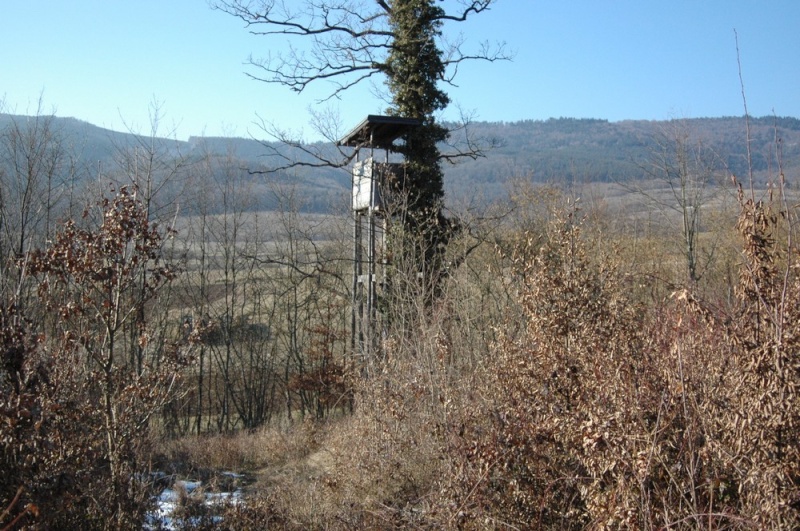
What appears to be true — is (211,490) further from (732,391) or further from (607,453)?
(732,391)

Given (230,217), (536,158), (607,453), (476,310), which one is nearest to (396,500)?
(607,453)

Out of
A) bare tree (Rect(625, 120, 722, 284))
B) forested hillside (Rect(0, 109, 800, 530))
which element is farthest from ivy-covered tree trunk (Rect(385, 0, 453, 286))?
bare tree (Rect(625, 120, 722, 284))

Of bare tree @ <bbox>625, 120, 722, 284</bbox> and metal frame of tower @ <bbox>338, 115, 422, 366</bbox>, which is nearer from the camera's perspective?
metal frame of tower @ <bbox>338, 115, 422, 366</bbox>

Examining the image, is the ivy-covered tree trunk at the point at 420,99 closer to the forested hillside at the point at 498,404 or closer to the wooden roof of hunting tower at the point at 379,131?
the wooden roof of hunting tower at the point at 379,131

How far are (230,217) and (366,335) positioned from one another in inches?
667

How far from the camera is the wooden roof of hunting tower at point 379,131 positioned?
16203 millimetres

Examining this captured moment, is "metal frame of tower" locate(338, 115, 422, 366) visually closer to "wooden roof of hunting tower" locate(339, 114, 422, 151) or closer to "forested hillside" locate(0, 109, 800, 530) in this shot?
"wooden roof of hunting tower" locate(339, 114, 422, 151)

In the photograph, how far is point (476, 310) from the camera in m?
13.7

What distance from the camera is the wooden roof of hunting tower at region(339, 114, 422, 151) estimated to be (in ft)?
→ 53.2

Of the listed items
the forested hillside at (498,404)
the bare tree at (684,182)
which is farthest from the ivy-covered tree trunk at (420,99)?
the bare tree at (684,182)

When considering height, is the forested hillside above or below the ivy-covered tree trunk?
below

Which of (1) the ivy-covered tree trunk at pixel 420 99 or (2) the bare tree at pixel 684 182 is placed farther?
(2) the bare tree at pixel 684 182

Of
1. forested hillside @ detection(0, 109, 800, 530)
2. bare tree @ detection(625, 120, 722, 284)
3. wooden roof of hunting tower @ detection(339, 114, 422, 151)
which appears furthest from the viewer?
bare tree @ detection(625, 120, 722, 284)

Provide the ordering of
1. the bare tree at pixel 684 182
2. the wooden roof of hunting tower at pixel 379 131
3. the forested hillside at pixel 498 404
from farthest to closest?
1. the bare tree at pixel 684 182
2. the wooden roof of hunting tower at pixel 379 131
3. the forested hillside at pixel 498 404
